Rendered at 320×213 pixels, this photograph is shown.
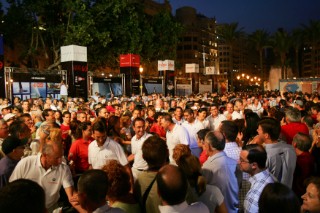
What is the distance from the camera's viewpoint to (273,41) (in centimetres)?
5422

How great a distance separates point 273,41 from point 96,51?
33.4 meters

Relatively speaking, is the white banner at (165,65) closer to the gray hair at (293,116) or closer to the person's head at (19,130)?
the gray hair at (293,116)

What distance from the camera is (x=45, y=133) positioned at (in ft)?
17.8

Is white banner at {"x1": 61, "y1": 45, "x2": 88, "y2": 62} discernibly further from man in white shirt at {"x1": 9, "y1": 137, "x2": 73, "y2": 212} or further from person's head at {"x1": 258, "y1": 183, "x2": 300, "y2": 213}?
person's head at {"x1": 258, "y1": 183, "x2": 300, "y2": 213}

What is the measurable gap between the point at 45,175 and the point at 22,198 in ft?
6.14

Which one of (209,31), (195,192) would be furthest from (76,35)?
(209,31)

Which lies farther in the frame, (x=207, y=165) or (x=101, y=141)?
(x=101, y=141)

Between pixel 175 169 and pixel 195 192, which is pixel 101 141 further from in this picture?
pixel 175 169

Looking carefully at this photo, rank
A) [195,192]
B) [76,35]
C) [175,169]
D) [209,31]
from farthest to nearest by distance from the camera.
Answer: [209,31] → [76,35] → [195,192] → [175,169]

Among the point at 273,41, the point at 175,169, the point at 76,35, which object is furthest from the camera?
the point at 273,41

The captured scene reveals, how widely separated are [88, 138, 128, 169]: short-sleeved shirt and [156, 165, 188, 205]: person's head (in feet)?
7.74

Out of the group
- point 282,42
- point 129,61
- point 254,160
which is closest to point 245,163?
point 254,160

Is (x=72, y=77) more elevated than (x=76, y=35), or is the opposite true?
(x=76, y=35)

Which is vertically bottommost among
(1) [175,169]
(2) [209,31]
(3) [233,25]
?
(1) [175,169]
